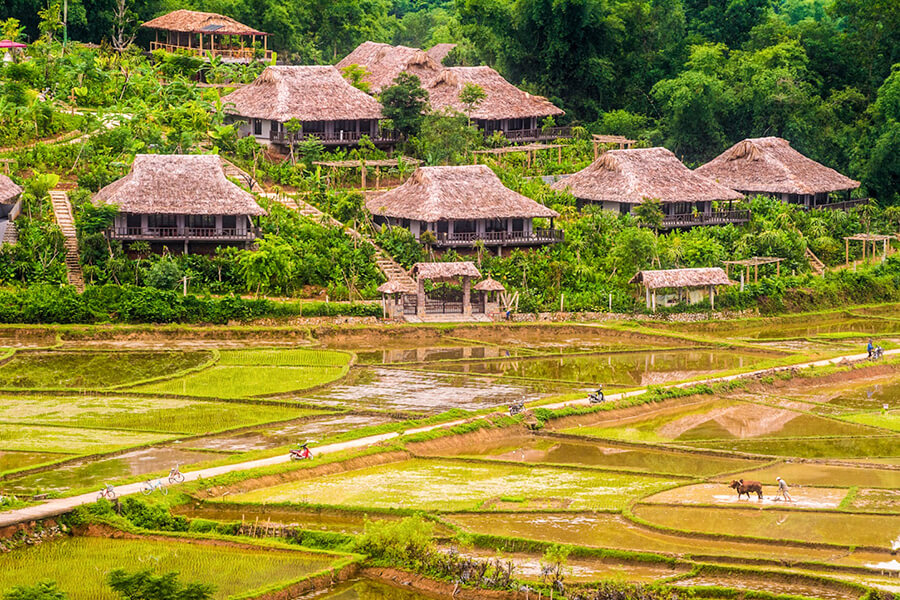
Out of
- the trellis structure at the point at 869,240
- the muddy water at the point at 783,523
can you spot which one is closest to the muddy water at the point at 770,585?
the muddy water at the point at 783,523

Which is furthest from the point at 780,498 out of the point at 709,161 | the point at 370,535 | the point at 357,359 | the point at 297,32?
the point at 297,32

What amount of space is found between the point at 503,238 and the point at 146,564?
3204 centimetres

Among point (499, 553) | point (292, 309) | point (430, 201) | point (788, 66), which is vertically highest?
point (788, 66)

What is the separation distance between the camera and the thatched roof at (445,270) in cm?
5412

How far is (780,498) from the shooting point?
114ft

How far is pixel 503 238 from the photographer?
5981 centimetres

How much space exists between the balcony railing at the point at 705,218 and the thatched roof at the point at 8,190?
25513mm

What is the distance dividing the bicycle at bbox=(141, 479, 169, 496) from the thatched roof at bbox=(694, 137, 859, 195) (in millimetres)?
41069

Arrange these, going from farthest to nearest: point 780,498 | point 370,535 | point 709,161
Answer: point 709,161, point 780,498, point 370,535

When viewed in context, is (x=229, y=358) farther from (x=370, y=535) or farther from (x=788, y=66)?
(x=788, y=66)

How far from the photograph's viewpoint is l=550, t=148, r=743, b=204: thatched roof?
210 ft

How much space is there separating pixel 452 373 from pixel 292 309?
7608 millimetres

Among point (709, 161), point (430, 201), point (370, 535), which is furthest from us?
point (709, 161)

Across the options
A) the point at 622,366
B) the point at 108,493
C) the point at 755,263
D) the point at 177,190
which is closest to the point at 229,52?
the point at 177,190
